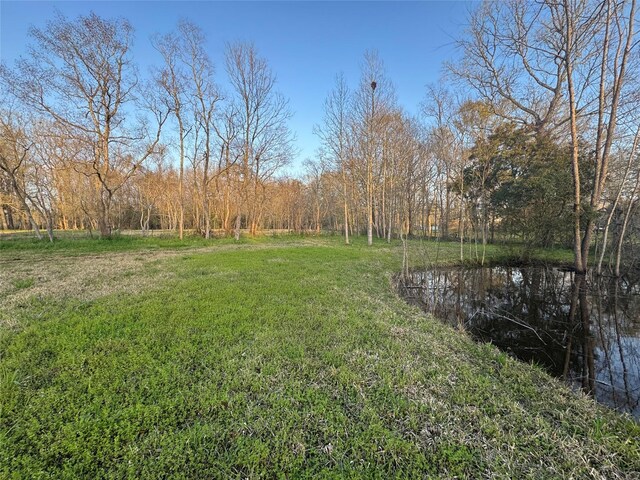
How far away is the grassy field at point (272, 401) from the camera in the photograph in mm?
1854

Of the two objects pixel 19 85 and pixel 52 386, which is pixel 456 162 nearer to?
pixel 52 386

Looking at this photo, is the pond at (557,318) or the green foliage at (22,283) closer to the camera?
the pond at (557,318)

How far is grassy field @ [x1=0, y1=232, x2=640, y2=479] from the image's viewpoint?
1.85 m

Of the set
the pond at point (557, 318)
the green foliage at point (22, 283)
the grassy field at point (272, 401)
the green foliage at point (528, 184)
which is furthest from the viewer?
the green foliage at point (528, 184)

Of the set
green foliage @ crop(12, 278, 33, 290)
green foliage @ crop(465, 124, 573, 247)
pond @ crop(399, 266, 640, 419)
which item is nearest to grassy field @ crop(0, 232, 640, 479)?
pond @ crop(399, 266, 640, 419)

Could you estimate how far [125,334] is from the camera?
3.59m

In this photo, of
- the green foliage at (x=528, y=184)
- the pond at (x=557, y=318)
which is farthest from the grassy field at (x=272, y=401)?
the green foliage at (x=528, y=184)

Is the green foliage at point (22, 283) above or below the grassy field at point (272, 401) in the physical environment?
above

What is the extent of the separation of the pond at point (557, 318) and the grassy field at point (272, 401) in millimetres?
1002

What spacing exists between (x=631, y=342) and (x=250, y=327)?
7.07m

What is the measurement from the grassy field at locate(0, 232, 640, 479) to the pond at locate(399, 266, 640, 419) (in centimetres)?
100

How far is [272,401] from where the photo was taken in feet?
8.16

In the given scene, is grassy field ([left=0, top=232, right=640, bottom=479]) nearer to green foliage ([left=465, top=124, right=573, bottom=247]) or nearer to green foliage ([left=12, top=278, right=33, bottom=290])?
green foliage ([left=12, top=278, right=33, bottom=290])

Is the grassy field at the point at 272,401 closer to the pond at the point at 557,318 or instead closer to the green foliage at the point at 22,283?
the pond at the point at 557,318
